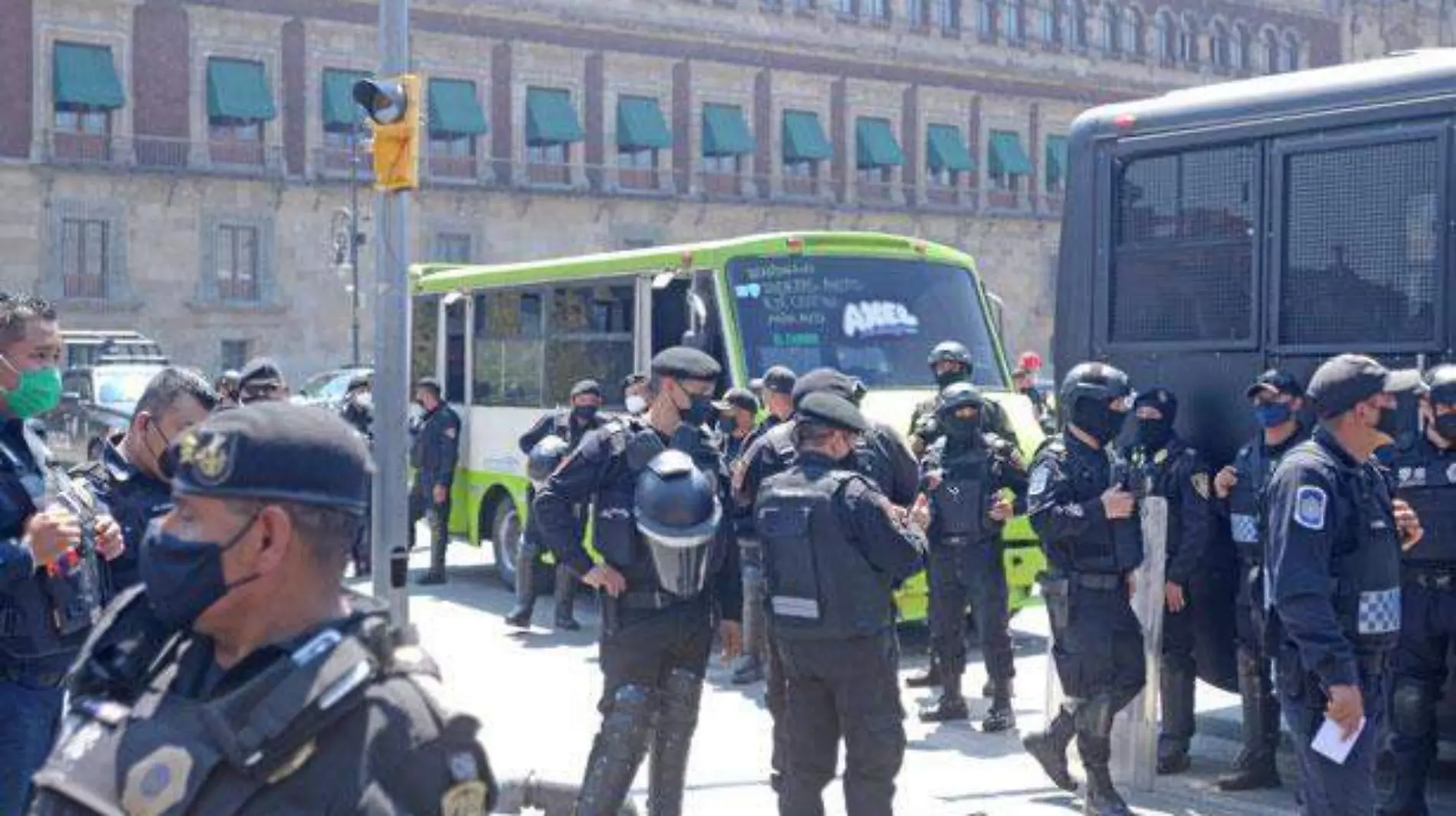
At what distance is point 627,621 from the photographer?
6547 millimetres

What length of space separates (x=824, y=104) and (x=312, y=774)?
172ft

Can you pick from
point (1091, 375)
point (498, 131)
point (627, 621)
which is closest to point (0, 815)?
point (627, 621)

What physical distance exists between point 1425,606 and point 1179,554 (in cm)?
122

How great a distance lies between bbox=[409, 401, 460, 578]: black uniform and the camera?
14.8 meters

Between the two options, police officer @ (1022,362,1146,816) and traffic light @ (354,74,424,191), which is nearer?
police officer @ (1022,362,1146,816)

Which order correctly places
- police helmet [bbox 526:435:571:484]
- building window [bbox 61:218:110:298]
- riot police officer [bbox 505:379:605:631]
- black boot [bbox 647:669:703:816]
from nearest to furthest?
black boot [bbox 647:669:703:816] → police helmet [bbox 526:435:571:484] → riot police officer [bbox 505:379:605:631] → building window [bbox 61:218:110:298]

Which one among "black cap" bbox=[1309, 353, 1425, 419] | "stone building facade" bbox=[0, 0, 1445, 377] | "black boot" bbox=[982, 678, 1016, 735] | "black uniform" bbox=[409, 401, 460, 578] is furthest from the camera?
"stone building facade" bbox=[0, 0, 1445, 377]

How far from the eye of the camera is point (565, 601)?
1272cm

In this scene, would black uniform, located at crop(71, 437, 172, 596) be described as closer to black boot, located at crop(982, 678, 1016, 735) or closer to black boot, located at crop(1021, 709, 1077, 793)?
black boot, located at crop(1021, 709, 1077, 793)

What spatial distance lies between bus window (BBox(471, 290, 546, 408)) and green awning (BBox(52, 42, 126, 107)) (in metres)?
28.6

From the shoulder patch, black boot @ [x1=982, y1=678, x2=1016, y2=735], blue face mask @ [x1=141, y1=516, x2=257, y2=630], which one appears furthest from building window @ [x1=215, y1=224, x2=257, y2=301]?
blue face mask @ [x1=141, y1=516, x2=257, y2=630]

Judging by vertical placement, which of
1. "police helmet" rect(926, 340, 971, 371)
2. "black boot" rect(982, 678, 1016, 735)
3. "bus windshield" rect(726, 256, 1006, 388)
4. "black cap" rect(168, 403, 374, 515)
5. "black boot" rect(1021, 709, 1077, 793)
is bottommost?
"black boot" rect(982, 678, 1016, 735)

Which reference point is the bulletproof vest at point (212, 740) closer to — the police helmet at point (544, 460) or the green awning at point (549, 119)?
the police helmet at point (544, 460)

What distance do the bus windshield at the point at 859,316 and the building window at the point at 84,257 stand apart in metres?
32.6
